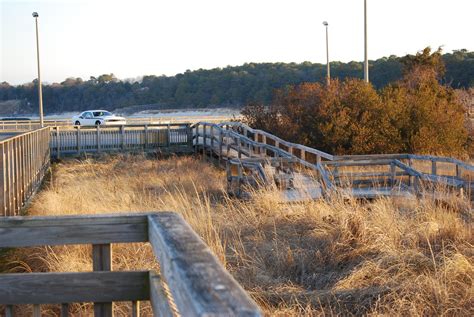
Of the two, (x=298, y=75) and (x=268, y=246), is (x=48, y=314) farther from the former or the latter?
(x=298, y=75)

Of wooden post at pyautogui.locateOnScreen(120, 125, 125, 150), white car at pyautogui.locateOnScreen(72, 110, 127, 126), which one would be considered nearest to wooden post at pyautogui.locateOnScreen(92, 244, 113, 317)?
wooden post at pyautogui.locateOnScreen(120, 125, 125, 150)

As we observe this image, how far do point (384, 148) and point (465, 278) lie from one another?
1483 centimetres

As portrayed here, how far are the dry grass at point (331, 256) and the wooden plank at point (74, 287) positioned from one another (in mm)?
2302

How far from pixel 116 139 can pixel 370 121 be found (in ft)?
44.4

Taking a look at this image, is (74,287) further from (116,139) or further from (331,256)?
(116,139)

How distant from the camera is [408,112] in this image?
72.9ft

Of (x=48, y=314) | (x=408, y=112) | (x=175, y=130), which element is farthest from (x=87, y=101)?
(x=48, y=314)

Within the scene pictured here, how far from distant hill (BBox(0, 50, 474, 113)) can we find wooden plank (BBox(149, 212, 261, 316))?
57118 mm

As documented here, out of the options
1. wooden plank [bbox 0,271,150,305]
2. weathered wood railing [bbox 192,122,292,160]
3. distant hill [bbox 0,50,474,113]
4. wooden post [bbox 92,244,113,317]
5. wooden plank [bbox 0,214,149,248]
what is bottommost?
weathered wood railing [bbox 192,122,292,160]

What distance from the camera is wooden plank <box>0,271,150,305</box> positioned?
339 centimetres

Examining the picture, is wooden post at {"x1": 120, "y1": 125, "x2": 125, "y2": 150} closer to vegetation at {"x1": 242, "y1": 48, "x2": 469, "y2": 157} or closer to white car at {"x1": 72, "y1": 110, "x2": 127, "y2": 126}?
vegetation at {"x1": 242, "y1": 48, "x2": 469, "y2": 157}

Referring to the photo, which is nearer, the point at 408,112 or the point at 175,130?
the point at 408,112

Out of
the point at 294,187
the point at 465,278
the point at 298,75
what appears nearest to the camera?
the point at 465,278

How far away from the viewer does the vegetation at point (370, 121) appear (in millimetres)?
21266
